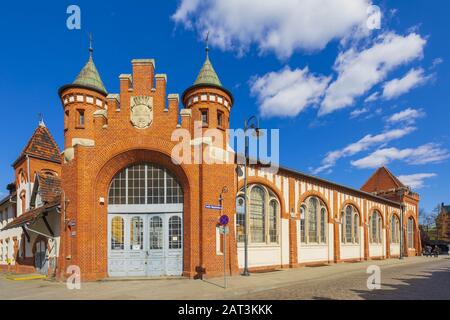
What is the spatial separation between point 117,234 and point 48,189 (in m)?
9.23

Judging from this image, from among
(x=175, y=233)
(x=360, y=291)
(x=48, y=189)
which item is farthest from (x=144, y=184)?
(x=360, y=291)

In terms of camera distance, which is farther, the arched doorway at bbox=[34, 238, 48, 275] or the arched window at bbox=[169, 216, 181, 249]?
the arched doorway at bbox=[34, 238, 48, 275]

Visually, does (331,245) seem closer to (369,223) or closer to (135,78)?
(369,223)

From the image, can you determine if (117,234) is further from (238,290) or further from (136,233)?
(238,290)

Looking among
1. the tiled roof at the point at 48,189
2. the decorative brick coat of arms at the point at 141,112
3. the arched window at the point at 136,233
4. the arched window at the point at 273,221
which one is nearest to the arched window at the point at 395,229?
the arched window at the point at 273,221

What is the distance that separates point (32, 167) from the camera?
27891mm

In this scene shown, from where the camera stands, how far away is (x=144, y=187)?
677 inches

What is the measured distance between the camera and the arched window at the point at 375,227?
111 ft

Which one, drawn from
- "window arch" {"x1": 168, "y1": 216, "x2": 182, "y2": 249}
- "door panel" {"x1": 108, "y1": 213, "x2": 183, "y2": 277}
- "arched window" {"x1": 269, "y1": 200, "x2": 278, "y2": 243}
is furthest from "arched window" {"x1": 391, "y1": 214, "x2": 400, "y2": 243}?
"door panel" {"x1": 108, "y1": 213, "x2": 183, "y2": 277}

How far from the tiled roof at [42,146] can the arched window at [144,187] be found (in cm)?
1512

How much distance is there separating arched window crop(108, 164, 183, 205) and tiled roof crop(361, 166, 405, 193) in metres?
36.1

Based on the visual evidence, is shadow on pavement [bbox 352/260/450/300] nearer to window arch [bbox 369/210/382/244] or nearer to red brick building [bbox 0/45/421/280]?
red brick building [bbox 0/45/421/280]

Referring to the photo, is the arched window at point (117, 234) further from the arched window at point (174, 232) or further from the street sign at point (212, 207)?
the street sign at point (212, 207)

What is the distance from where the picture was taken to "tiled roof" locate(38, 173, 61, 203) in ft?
73.5
